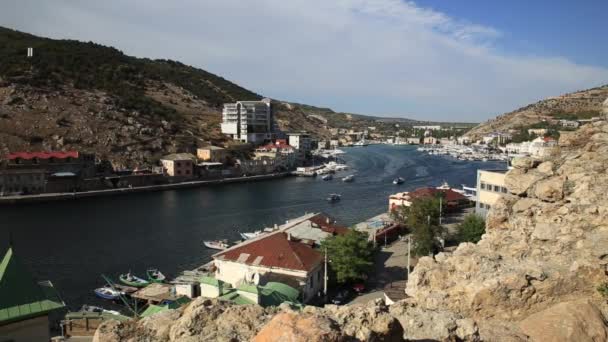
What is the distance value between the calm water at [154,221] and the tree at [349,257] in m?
8.11

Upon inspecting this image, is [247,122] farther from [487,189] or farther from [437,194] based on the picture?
[487,189]

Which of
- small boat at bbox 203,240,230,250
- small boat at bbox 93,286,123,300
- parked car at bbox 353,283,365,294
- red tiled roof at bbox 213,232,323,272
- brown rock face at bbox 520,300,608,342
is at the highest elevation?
brown rock face at bbox 520,300,608,342

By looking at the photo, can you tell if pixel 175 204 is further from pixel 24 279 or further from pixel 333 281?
pixel 24 279

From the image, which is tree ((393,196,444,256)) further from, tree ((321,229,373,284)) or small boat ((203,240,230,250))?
small boat ((203,240,230,250))

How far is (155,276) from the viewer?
20.9 m

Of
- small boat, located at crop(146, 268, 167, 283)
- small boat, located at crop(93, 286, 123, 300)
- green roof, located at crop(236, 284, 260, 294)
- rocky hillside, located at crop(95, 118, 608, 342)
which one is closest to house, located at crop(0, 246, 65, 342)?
rocky hillside, located at crop(95, 118, 608, 342)

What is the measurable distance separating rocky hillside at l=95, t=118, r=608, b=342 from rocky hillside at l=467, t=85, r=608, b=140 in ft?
389

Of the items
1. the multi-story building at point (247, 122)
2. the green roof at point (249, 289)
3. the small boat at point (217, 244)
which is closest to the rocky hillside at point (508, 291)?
the green roof at point (249, 289)

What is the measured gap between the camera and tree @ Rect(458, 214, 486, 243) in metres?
21.5

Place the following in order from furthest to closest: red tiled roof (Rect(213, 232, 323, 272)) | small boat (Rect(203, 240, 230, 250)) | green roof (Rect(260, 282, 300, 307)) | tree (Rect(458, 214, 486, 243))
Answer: small boat (Rect(203, 240, 230, 250)) < tree (Rect(458, 214, 486, 243)) < red tiled roof (Rect(213, 232, 323, 272)) < green roof (Rect(260, 282, 300, 307))

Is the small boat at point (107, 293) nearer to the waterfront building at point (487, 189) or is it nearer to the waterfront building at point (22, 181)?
the waterfront building at point (487, 189)

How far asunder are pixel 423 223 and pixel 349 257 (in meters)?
5.88

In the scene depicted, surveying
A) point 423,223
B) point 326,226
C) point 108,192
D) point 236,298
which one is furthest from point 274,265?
point 108,192

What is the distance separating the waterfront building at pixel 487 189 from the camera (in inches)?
1025
